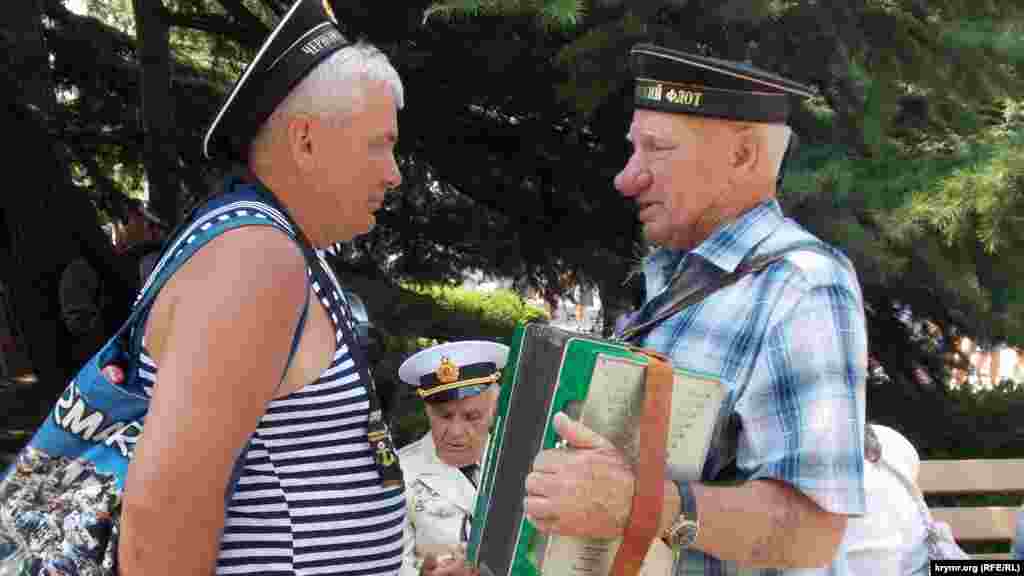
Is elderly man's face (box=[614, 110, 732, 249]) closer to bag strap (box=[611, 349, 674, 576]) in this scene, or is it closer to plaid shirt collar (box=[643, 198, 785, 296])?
plaid shirt collar (box=[643, 198, 785, 296])

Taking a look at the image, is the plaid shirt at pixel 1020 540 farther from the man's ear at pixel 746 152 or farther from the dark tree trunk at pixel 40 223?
the dark tree trunk at pixel 40 223

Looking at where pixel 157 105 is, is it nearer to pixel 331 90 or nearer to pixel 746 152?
pixel 331 90

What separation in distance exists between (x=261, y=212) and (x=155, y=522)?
1.62 feet

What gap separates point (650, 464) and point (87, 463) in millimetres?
871

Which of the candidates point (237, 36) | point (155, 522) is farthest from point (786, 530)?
point (237, 36)

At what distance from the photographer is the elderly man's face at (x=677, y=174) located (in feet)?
5.97

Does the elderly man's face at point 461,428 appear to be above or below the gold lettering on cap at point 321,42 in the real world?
below

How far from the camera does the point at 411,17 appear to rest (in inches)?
198

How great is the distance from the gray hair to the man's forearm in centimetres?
86

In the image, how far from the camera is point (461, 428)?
324cm

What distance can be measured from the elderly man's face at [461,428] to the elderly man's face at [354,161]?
147 centimetres

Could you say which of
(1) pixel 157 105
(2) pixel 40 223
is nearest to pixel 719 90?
(1) pixel 157 105

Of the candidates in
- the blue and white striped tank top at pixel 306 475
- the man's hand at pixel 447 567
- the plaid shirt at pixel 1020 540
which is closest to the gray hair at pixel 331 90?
the blue and white striped tank top at pixel 306 475

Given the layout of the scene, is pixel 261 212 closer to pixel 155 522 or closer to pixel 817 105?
pixel 155 522
